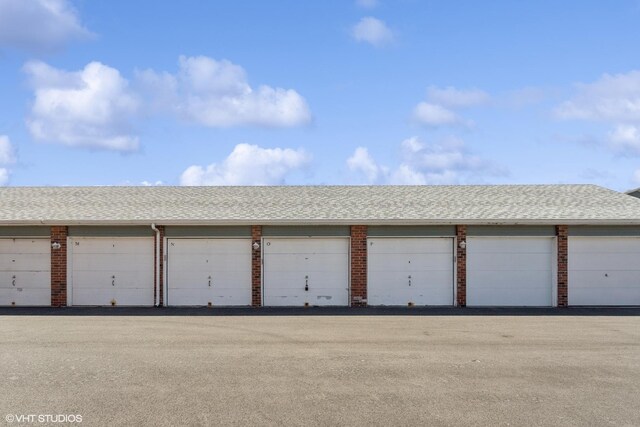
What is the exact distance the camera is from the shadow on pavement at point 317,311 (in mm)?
15812

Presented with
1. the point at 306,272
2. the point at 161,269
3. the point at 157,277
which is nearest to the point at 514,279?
the point at 306,272

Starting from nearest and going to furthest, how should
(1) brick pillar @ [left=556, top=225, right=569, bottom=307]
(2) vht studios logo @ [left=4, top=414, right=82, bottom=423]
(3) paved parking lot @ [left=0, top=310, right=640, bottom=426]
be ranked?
(2) vht studios logo @ [left=4, top=414, right=82, bottom=423] → (3) paved parking lot @ [left=0, top=310, right=640, bottom=426] → (1) brick pillar @ [left=556, top=225, right=569, bottom=307]

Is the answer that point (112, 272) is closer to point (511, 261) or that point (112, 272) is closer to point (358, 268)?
point (358, 268)

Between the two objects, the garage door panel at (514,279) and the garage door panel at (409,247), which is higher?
the garage door panel at (409,247)

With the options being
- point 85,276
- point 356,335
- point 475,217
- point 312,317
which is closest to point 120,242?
point 85,276

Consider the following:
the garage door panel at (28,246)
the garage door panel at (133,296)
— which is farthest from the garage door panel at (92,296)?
the garage door panel at (28,246)

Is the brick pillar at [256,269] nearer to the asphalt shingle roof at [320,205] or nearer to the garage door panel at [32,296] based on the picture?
the asphalt shingle roof at [320,205]

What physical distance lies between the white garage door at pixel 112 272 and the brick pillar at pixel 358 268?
6288mm

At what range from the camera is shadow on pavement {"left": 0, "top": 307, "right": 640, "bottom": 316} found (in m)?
15.8

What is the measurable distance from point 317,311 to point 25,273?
9.36m

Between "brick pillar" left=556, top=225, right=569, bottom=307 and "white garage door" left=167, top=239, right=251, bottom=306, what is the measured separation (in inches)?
378

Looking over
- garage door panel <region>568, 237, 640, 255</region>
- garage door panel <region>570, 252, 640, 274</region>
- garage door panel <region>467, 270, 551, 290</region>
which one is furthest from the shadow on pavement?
garage door panel <region>568, 237, 640, 255</region>

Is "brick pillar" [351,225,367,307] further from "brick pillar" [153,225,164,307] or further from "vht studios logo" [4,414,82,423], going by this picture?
"vht studios logo" [4,414,82,423]

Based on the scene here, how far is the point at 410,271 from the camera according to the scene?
17672 mm
